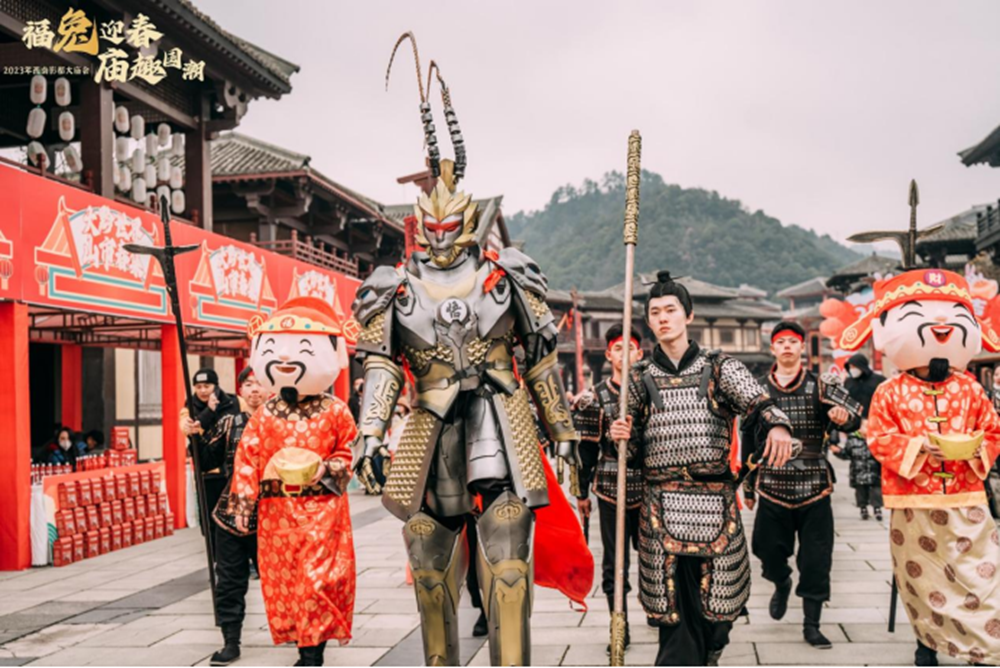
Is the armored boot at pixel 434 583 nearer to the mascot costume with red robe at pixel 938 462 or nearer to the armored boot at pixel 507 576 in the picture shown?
the armored boot at pixel 507 576

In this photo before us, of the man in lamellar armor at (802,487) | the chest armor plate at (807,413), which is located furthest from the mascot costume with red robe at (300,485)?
the chest armor plate at (807,413)

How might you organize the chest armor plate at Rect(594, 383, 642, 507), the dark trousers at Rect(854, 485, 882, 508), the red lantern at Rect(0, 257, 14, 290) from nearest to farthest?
the chest armor plate at Rect(594, 383, 642, 507), the red lantern at Rect(0, 257, 14, 290), the dark trousers at Rect(854, 485, 882, 508)

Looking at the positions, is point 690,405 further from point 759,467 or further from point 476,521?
point 759,467

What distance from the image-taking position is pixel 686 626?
4.55 metres

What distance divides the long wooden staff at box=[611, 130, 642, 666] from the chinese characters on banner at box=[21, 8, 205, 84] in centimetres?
767

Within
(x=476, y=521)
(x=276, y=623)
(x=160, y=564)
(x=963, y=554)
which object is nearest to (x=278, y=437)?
(x=276, y=623)

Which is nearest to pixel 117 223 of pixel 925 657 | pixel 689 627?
pixel 689 627

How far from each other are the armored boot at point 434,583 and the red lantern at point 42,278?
6.61 metres

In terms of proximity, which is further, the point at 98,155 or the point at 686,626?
the point at 98,155

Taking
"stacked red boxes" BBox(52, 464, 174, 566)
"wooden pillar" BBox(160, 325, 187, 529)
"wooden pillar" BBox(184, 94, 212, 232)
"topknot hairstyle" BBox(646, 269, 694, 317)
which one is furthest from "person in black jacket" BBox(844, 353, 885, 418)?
"wooden pillar" BBox(184, 94, 212, 232)

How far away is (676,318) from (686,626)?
4.86ft

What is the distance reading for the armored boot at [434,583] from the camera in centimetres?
426

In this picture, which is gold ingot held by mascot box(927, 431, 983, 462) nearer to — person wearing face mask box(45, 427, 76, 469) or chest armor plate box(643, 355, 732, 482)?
chest armor plate box(643, 355, 732, 482)

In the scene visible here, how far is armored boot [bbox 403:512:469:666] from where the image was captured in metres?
4.26
